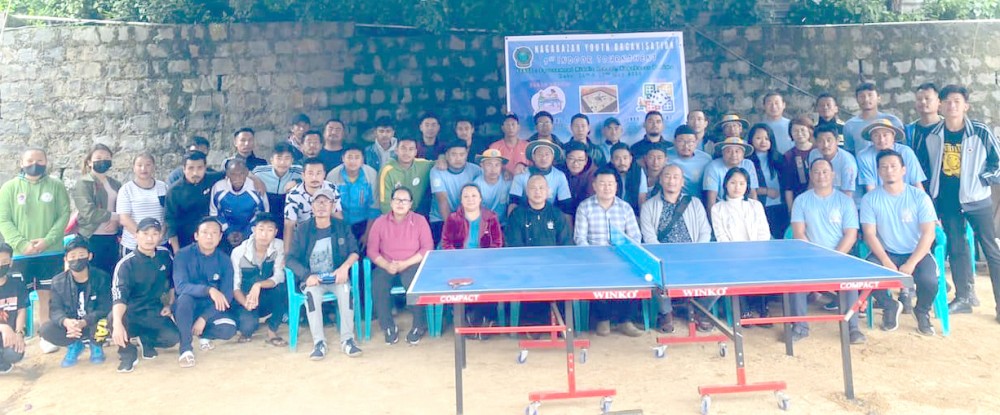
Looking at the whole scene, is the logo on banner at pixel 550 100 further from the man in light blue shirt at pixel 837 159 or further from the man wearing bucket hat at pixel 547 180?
the man in light blue shirt at pixel 837 159

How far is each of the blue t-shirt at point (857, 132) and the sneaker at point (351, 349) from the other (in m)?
4.69

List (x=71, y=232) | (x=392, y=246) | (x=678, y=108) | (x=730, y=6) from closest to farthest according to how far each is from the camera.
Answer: (x=392, y=246) < (x=71, y=232) < (x=678, y=108) < (x=730, y=6)

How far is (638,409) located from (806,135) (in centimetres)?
351

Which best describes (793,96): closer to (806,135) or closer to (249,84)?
(806,135)

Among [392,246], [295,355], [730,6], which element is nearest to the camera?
[295,355]

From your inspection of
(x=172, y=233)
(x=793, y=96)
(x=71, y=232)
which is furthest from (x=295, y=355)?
(x=793, y=96)

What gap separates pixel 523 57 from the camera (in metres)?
8.00

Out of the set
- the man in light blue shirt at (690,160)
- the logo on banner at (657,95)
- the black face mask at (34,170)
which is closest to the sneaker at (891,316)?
the man in light blue shirt at (690,160)

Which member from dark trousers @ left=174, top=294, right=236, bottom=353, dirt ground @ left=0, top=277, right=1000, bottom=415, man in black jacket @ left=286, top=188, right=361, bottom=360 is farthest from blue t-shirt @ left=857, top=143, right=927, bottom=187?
dark trousers @ left=174, top=294, right=236, bottom=353

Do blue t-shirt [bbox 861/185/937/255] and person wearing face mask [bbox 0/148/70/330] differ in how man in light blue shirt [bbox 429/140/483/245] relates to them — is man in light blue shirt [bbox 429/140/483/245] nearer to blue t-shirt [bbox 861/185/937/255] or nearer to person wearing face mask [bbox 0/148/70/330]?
person wearing face mask [bbox 0/148/70/330]

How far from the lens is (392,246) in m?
6.17

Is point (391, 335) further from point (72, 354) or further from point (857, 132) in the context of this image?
point (857, 132)

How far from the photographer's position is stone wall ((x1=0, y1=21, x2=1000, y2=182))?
884 cm

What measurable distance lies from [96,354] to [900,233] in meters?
6.11
